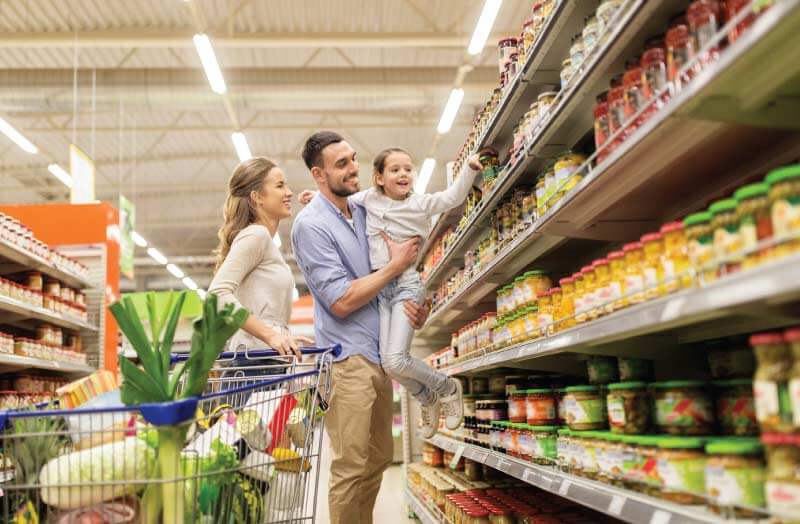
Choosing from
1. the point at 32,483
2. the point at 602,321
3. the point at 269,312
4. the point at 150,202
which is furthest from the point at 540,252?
the point at 150,202

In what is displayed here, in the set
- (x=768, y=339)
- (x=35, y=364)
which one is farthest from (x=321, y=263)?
(x=35, y=364)

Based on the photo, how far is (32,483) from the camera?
167cm

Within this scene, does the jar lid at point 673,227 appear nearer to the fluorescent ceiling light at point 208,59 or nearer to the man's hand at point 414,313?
the man's hand at point 414,313

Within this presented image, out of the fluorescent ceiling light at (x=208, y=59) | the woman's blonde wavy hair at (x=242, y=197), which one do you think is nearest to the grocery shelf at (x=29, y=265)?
the woman's blonde wavy hair at (x=242, y=197)

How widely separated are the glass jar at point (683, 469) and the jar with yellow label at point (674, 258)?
0.32m

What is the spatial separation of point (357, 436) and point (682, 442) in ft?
5.19

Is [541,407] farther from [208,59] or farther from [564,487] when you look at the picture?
[208,59]

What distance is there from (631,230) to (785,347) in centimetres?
135

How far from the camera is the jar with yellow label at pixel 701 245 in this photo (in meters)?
1.47

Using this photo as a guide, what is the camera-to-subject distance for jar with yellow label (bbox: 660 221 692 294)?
63.5 inches

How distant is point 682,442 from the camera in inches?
63.8

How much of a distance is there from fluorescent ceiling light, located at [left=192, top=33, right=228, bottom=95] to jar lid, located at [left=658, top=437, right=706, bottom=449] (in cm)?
Result: 739

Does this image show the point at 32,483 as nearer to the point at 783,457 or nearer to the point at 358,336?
the point at 783,457

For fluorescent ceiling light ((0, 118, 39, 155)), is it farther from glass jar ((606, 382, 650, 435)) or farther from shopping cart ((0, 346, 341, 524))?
glass jar ((606, 382, 650, 435))
